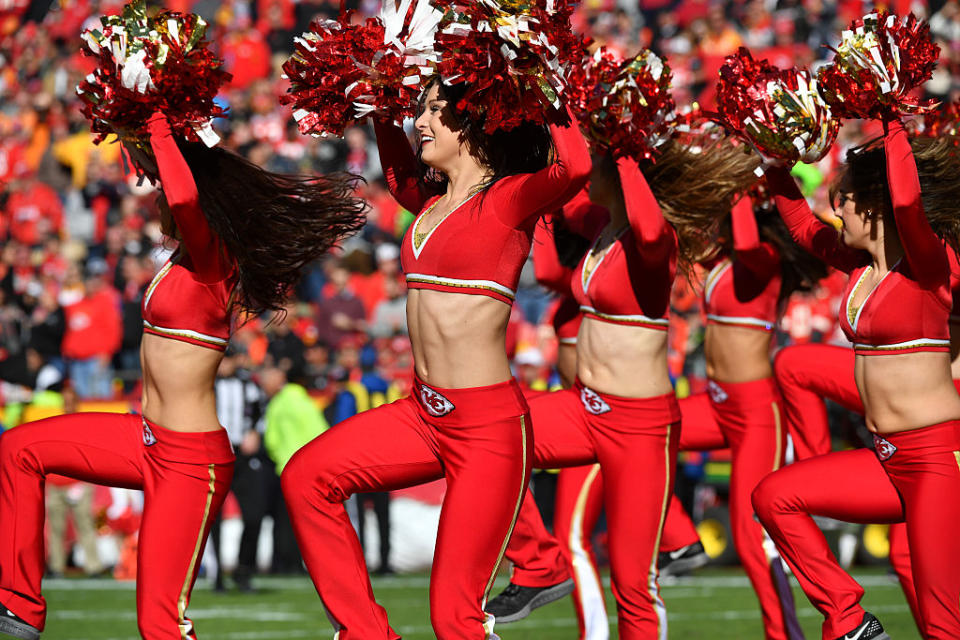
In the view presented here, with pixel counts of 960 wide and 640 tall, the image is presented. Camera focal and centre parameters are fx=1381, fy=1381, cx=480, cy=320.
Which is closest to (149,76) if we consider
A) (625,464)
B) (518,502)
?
(518,502)

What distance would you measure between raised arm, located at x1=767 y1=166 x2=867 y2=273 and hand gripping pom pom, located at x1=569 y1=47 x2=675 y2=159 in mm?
469

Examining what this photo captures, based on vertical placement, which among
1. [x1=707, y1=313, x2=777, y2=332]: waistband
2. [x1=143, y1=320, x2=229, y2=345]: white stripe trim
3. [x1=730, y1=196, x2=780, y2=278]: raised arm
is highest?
[x1=730, y1=196, x2=780, y2=278]: raised arm

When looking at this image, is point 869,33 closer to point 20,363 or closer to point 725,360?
point 725,360

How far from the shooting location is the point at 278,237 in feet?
16.5

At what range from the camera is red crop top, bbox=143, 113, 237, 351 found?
4.69m

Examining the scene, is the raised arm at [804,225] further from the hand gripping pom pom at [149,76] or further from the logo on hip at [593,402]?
the hand gripping pom pom at [149,76]

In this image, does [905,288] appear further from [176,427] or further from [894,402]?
[176,427]

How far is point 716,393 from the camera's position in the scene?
6.51 metres

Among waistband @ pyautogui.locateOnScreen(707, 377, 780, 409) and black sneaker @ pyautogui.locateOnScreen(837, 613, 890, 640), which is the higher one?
waistband @ pyautogui.locateOnScreen(707, 377, 780, 409)

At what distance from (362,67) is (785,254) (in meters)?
2.75

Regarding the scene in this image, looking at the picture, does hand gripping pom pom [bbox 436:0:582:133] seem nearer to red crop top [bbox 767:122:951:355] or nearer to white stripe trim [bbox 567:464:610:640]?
red crop top [bbox 767:122:951:355]

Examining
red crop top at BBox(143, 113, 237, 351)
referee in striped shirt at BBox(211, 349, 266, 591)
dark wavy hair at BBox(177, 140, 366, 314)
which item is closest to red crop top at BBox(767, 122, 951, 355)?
dark wavy hair at BBox(177, 140, 366, 314)

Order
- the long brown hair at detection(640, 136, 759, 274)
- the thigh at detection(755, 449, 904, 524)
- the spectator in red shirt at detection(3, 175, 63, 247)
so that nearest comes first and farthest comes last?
1. the thigh at detection(755, 449, 904, 524)
2. the long brown hair at detection(640, 136, 759, 274)
3. the spectator in red shirt at detection(3, 175, 63, 247)

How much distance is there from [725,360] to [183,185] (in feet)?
9.83
